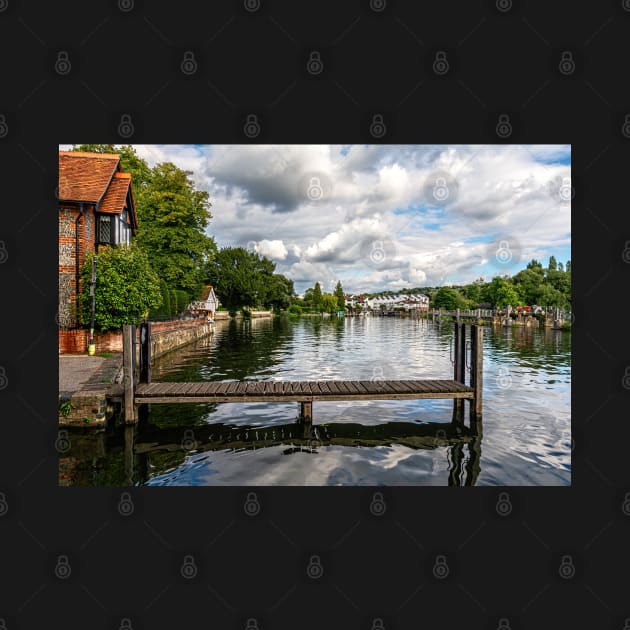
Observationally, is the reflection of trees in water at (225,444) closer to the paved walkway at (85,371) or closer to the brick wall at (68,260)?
the paved walkway at (85,371)

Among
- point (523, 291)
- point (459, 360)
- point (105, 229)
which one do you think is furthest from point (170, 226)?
point (523, 291)

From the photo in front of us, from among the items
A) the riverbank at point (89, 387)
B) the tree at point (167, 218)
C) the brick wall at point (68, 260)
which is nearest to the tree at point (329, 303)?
the tree at point (167, 218)

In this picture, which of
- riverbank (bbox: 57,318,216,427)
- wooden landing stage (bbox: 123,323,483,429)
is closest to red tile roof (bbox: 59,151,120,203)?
riverbank (bbox: 57,318,216,427)

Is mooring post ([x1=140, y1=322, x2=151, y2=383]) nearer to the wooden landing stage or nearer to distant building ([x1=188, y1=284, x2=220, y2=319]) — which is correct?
the wooden landing stage

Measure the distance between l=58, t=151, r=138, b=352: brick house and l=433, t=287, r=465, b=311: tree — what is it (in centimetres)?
11142

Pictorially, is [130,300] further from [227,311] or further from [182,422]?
[227,311]

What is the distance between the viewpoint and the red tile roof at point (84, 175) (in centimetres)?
1888

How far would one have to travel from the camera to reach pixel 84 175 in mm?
20219

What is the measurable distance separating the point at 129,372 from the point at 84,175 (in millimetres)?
14075

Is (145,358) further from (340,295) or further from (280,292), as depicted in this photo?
(340,295)
